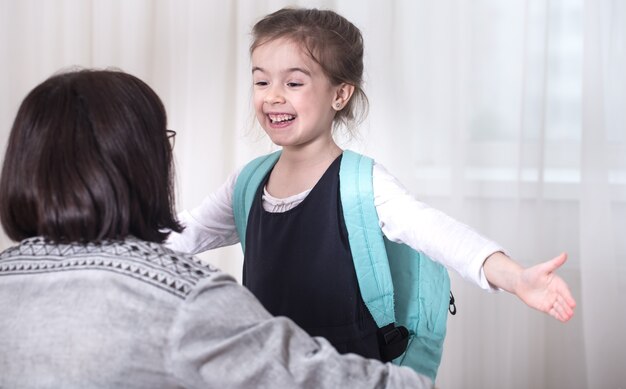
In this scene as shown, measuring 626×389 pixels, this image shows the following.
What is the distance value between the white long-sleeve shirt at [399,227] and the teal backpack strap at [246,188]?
0.03 m

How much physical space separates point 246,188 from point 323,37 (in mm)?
317

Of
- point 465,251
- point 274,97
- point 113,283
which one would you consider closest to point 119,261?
point 113,283

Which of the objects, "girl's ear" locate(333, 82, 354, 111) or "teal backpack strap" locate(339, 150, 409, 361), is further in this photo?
"girl's ear" locate(333, 82, 354, 111)

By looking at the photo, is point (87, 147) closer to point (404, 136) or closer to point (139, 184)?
point (139, 184)

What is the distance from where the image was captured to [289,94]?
4.93 feet

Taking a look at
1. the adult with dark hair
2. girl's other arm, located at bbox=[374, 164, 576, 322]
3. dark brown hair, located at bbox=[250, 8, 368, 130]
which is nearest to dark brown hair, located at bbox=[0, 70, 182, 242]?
the adult with dark hair

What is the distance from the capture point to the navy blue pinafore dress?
1.41 meters

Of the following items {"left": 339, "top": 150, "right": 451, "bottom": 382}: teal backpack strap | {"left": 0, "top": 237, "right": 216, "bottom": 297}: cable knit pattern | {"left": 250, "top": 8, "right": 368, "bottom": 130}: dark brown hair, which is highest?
{"left": 250, "top": 8, "right": 368, "bottom": 130}: dark brown hair

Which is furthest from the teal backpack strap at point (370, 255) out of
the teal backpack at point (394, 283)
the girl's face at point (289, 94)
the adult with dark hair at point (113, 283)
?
the adult with dark hair at point (113, 283)

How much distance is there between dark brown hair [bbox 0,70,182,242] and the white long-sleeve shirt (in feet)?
1.50

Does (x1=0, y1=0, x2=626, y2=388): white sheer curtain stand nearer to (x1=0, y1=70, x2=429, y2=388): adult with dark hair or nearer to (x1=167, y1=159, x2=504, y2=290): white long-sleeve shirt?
(x1=167, y1=159, x2=504, y2=290): white long-sleeve shirt

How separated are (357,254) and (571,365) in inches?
52.1

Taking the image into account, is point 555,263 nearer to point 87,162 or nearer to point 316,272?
point 316,272

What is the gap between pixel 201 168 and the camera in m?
2.69
